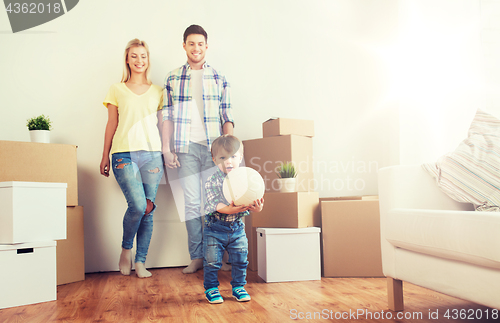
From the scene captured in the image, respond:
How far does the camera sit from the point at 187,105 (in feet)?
7.07

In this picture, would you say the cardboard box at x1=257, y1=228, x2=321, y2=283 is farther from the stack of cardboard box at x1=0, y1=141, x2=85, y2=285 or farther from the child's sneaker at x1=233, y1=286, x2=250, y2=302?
the stack of cardboard box at x1=0, y1=141, x2=85, y2=285

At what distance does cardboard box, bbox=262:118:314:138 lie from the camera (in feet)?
6.84

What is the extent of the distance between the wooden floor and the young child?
0.08 meters

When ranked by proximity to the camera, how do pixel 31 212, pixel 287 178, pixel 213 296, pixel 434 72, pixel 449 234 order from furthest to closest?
pixel 434 72
pixel 287 178
pixel 31 212
pixel 213 296
pixel 449 234

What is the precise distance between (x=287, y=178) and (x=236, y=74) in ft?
3.06

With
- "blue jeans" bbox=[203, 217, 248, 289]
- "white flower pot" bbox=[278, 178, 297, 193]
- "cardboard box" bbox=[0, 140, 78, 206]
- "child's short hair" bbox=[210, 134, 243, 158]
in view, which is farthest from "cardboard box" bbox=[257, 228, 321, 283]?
"cardboard box" bbox=[0, 140, 78, 206]

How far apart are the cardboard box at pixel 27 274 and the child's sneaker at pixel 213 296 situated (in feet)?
2.33

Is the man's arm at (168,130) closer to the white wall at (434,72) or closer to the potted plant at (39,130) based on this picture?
the potted plant at (39,130)

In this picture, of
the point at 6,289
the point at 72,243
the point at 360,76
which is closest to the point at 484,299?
the point at 6,289

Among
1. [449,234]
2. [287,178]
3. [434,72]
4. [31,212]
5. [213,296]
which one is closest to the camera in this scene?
[449,234]

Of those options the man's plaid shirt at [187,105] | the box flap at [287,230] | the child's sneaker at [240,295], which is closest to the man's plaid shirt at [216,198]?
the child's sneaker at [240,295]

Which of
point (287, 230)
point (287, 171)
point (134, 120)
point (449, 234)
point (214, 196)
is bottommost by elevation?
point (287, 230)

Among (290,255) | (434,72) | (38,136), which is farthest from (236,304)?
(434,72)

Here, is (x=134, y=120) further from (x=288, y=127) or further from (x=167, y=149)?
(x=288, y=127)
